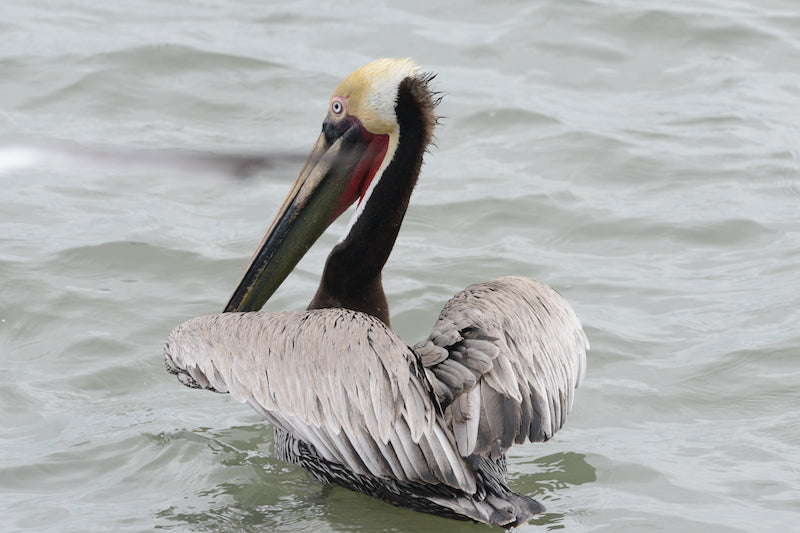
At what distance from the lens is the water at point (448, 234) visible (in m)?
4.09

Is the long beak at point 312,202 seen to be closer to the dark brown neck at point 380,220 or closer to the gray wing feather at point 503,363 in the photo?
the dark brown neck at point 380,220

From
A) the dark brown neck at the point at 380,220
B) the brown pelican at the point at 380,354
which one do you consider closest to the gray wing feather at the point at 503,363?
the brown pelican at the point at 380,354

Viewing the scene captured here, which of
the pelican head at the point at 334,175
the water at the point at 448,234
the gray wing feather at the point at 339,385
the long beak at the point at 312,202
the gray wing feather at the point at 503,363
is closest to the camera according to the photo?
the gray wing feather at the point at 339,385

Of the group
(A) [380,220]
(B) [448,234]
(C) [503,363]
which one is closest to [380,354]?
(C) [503,363]

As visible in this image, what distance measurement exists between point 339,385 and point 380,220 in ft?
3.09

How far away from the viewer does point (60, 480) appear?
13.7ft

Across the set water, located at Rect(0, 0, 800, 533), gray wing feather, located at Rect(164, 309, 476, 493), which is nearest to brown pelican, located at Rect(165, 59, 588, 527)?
gray wing feather, located at Rect(164, 309, 476, 493)

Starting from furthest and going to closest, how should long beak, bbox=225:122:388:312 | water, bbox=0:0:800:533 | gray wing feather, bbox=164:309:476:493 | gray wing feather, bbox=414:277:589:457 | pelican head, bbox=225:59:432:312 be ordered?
long beak, bbox=225:122:388:312 < pelican head, bbox=225:59:432:312 < water, bbox=0:0:800:533 < gray wing feather, bbox=414:277:589:457 < gray wing feather, bbox=164:309:476:493

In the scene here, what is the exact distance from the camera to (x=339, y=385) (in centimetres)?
348

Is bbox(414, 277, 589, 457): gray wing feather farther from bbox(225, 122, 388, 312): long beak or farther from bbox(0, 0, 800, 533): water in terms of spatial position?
bbox(225, 122, 388, 312): long beak

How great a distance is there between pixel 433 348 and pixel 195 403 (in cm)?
146

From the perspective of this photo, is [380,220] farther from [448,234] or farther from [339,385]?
[448,234]

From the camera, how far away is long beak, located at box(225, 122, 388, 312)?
435 centimetres

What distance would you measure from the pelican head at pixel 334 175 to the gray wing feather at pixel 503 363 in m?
0.62
